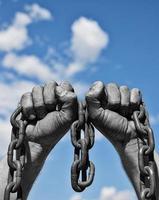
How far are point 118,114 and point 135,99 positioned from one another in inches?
8.9

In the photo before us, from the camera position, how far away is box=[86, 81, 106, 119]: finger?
400 cm

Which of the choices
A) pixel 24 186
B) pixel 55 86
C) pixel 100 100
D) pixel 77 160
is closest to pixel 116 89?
pixel 100 100

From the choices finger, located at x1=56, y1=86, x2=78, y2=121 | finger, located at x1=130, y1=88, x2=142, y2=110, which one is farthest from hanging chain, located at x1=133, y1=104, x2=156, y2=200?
finger, located at x1=56, y1=86, x2=78, y2=121

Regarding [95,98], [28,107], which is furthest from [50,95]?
[95,98]

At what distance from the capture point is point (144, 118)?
13.2 ft

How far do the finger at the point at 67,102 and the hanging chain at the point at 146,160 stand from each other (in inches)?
23.4

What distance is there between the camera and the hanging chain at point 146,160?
142 inches

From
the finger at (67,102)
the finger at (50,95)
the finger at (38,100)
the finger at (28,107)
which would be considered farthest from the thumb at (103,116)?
the finger at (28,107)

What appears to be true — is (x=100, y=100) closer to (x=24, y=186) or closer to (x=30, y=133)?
(x=30, y=133)

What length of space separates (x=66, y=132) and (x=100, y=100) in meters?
0.49

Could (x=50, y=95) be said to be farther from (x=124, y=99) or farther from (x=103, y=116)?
(x=124, y=99)

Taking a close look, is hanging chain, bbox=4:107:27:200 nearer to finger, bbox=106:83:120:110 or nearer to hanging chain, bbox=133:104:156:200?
finger, bbox=106:83:120:110

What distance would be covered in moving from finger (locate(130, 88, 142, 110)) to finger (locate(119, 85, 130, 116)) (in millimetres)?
39

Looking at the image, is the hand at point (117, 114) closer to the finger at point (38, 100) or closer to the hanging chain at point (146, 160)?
the hanging chain at point (146, 160)
